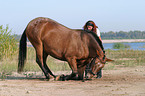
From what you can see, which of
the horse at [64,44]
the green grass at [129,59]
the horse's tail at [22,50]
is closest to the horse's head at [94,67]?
the horse at [64,44]

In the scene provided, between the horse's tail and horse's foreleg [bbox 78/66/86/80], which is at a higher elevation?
the horse's tail

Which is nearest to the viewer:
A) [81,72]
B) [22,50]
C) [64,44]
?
[64,44]

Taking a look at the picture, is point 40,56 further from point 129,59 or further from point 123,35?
point 123,35

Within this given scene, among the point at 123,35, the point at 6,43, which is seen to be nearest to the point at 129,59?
the point at 6,43

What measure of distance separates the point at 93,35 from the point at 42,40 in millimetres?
1430

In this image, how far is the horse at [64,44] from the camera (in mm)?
6969

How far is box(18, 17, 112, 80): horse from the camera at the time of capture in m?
6.97

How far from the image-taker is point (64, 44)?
7.06 m

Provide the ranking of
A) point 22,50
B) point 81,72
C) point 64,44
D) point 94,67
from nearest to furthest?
point 94,67
point 64,44
point 81,72
point 22,50

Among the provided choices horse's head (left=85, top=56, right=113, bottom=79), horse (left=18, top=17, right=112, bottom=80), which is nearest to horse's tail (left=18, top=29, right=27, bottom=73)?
horse (left=18, top=17, right=112, bottom=80)

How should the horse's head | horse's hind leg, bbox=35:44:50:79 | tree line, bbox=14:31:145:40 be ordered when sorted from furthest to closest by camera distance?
tree line, bbox=14:31:145:40 → horse's hind leg, bbox=35:44:50:79 → the horse's head

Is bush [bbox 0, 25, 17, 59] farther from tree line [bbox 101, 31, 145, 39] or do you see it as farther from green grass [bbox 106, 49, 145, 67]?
tree line [bbox 101, 31, 145, 39]

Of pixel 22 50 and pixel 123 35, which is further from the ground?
pixel 123 35

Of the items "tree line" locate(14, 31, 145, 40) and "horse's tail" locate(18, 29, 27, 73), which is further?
"tree line" locate(14, 31, 145, 40)
